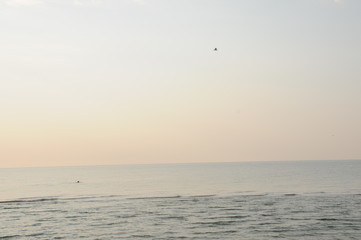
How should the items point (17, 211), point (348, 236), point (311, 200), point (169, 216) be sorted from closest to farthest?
1. point (348, 236)
2. point (169, 216)
3. point (17, 211)
4. point (311, 200)

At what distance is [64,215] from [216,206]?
2257 cm

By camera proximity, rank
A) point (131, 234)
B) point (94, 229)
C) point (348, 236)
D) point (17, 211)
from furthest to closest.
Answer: point (17, 211), point (94, 229), point (131, 234), point (348, 236)

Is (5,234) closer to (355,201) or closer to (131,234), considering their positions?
(131,234)

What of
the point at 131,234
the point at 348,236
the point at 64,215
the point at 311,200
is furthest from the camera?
the point at 311,200

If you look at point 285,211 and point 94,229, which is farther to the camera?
point 285,211

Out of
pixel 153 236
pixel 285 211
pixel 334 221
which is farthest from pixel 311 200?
pixel 153 236

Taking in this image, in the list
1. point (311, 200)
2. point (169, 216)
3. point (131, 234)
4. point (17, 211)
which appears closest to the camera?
point (131, 234)

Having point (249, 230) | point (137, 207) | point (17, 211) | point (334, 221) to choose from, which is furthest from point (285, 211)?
point (17, 211)

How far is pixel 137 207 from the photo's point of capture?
66.9 m

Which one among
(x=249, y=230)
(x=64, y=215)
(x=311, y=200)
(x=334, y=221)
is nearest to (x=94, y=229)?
(x=64, y=215)

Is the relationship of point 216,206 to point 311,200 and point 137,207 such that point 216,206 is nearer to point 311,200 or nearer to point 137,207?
point 137,207

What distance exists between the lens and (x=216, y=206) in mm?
65875

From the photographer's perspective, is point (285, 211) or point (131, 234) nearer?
point (131, 234)

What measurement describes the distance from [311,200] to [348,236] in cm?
3213
